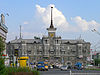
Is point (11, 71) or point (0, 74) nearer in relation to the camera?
point (0, 74)

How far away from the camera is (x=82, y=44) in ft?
531

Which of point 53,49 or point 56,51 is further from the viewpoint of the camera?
point 56,51

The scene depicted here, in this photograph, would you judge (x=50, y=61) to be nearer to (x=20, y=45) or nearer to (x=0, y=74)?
(x=20, y=45)

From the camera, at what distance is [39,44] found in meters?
161

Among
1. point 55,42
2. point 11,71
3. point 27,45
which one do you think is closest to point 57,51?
point 55,42

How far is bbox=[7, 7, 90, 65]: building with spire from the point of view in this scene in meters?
159

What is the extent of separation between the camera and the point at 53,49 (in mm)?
159625

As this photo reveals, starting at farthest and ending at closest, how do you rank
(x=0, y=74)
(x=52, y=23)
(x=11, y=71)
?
(x=52, y=23) < (x=11, y=71) < (x=0, y=74)

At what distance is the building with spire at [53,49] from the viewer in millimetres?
159250

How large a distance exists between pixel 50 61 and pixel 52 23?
847 inches

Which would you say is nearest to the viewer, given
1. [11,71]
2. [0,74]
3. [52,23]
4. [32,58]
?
[0,74]

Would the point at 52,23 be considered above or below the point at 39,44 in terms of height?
above

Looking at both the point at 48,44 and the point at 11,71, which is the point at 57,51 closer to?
the point at 48,44

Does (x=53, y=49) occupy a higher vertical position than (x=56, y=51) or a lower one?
higher
